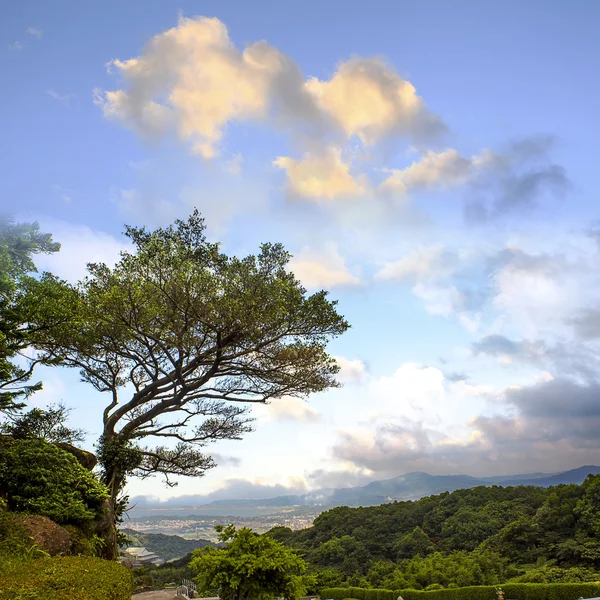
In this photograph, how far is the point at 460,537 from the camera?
4506 cm

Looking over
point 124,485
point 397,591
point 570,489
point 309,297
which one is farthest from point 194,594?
point 570,489

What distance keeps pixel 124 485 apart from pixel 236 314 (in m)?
8.74

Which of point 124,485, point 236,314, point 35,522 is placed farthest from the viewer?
point 124,485

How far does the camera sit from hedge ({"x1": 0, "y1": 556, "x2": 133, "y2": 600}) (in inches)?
213

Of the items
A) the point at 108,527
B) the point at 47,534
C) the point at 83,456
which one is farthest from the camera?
the point at 83,456

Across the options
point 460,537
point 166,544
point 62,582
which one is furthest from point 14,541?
point 166,544

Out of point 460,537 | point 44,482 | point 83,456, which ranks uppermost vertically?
point 83,456

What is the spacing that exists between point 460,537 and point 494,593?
1910 centimetres

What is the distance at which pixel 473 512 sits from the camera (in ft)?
158

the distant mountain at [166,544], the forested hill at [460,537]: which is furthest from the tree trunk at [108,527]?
the distant mountain at [166,544]

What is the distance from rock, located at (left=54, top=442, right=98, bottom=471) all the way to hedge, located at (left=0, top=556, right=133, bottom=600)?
7.47m

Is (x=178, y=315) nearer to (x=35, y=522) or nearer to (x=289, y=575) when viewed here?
(x=35, y=522)

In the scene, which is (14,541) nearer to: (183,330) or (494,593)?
(183,330)

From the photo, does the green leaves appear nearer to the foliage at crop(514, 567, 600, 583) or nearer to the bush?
the bush
